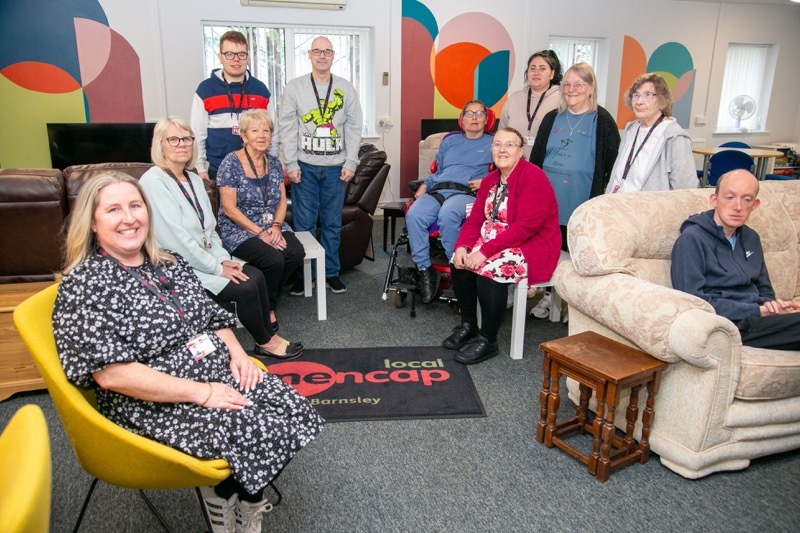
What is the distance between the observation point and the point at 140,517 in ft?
6.62

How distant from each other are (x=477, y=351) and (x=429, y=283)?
823mm

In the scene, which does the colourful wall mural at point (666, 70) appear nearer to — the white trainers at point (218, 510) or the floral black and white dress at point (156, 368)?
the floral black and white dress at point (156, 368)

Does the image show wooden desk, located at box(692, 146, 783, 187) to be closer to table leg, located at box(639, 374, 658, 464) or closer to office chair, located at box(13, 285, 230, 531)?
table leg, located at box(639, 374, 658, 464)

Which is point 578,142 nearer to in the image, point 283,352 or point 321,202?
point 321,202

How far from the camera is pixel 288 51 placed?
6707 millimetres

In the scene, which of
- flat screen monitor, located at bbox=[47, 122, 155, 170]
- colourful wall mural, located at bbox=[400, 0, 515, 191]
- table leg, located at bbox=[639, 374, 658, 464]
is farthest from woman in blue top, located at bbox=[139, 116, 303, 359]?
colourful wall mural, located at bbox=[400, 0, 515, 191]

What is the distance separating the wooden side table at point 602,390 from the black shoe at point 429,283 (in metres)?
1.53

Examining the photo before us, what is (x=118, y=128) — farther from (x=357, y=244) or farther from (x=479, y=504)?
(x=479, y=504)

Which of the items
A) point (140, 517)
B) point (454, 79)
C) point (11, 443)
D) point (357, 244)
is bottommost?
point (140, 517)

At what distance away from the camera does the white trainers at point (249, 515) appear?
177 centimetres

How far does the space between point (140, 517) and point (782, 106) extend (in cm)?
1046

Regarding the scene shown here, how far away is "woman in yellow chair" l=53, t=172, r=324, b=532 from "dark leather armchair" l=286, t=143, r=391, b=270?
2947 mm

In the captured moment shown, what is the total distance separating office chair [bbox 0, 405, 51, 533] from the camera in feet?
2.52

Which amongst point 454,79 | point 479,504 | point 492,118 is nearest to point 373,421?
point 479,504
